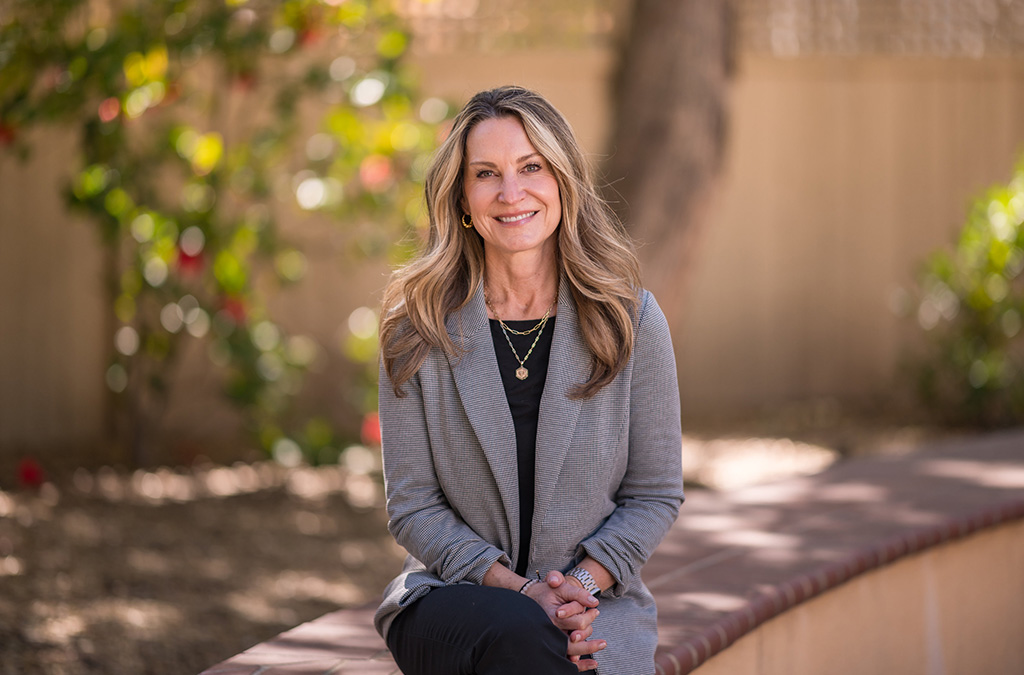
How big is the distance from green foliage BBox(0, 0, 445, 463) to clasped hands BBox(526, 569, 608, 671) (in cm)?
268

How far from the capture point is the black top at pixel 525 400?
90.5 inches

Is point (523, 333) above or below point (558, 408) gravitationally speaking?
above

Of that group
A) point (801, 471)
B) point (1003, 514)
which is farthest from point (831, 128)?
point (1003, 514)

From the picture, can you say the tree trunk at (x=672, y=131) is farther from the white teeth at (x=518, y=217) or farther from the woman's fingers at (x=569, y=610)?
the woman's fingers at (x=569, y=610)

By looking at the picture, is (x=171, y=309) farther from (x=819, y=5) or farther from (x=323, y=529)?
(x=819, y=5)

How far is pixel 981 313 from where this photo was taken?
245 inches

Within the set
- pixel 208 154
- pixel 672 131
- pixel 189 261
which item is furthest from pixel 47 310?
pixel 672 131

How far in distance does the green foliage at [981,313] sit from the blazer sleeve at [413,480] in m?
4.68

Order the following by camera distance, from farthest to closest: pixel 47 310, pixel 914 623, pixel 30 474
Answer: pixel 47 310
pixel 30 474
pixel 914 623

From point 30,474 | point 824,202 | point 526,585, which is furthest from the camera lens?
point 824,202

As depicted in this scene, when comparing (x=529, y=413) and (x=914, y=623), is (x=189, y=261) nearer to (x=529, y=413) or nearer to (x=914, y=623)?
(x=529, y=413)

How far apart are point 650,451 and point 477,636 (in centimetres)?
54

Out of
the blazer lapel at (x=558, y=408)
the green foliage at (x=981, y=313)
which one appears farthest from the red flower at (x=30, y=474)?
the green foliage at (x=981, y=313)

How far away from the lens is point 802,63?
23.8 feet
